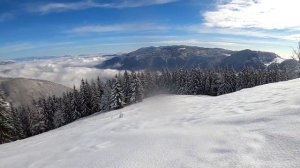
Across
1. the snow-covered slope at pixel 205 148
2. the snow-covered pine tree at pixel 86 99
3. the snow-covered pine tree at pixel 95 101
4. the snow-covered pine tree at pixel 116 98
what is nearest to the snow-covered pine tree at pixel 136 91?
the snow-covered pine tree at pixel 116 98

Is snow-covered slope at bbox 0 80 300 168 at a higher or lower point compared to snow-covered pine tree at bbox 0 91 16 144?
higher

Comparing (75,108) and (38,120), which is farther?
(38,120)

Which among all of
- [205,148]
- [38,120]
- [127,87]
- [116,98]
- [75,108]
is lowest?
[38,120]

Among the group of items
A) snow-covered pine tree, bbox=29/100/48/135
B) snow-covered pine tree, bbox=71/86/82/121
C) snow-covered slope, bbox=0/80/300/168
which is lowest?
snow-covered pine tree, bbox=29/100/48/135

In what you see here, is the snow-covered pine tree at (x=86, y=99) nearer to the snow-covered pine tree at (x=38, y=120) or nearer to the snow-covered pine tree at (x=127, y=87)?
the snow-covered pine tree at (x=127, y=87)

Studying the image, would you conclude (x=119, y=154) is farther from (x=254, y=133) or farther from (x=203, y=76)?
(x=203, y=76)

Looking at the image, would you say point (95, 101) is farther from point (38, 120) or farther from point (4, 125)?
point (4, 125)

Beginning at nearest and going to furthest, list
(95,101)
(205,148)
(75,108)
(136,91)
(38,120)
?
(205,148)
(75,108)
(136,91)
(95,101)
(38,120)

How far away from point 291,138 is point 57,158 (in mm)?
6281

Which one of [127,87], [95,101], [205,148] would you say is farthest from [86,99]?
[205,148]

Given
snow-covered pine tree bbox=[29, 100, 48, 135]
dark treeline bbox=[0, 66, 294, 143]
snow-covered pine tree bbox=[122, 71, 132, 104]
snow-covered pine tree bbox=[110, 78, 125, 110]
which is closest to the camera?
snow-covered pine tree bbox=[110, 78, 125, 110]

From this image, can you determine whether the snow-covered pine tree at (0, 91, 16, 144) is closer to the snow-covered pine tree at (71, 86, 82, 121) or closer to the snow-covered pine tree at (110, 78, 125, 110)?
the snow-covered pine tree at (110, 78, 125, 110)

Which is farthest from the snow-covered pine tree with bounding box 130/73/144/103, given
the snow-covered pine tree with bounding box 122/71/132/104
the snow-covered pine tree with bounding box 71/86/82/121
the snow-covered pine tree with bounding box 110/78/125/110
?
the snow-covered pine tree with bounding box 71/86/82/121

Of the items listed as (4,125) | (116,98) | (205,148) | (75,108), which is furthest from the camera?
(75,108)
